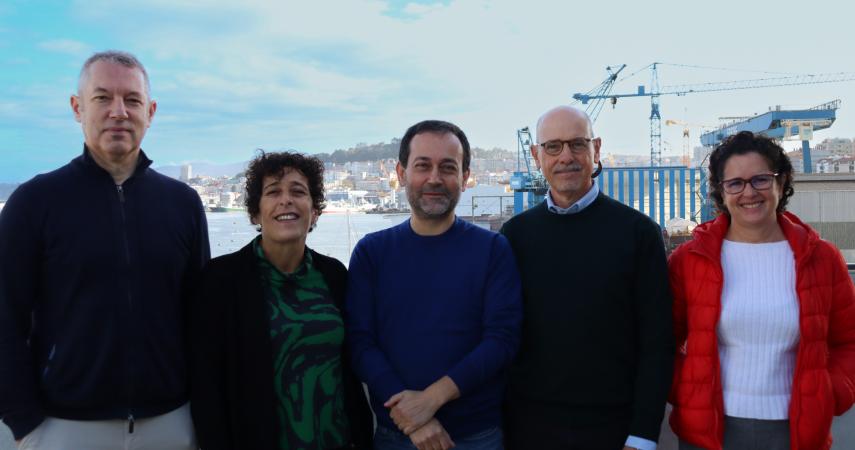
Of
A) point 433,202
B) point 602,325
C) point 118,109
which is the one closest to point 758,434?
point 602,325

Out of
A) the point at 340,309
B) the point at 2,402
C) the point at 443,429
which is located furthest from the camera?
the point at 340,309

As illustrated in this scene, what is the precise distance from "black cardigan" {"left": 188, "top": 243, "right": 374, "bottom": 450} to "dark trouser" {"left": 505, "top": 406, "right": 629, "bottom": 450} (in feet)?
2.72

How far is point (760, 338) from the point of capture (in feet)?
6.81

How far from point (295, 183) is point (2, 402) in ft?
3.60

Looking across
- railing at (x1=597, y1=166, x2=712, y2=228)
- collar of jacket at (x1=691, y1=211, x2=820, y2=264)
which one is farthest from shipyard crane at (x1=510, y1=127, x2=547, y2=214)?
collar of jacket at (x1=691, y1=211, x2=820, y2=264)

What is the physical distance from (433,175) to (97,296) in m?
1.12

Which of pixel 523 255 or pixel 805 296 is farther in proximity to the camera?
pixel 523 255

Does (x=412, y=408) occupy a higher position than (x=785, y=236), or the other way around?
(x=785, y=236)

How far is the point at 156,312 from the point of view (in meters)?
2.05

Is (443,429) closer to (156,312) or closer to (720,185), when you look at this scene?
(156,312)

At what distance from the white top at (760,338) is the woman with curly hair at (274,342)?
1.23 m

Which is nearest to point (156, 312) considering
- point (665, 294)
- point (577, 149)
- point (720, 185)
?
point (577, 149)

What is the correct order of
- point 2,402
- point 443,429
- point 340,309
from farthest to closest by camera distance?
point 340,309 < point 443,429 < point 2,402

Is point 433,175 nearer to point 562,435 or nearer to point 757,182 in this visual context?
point 562,435
